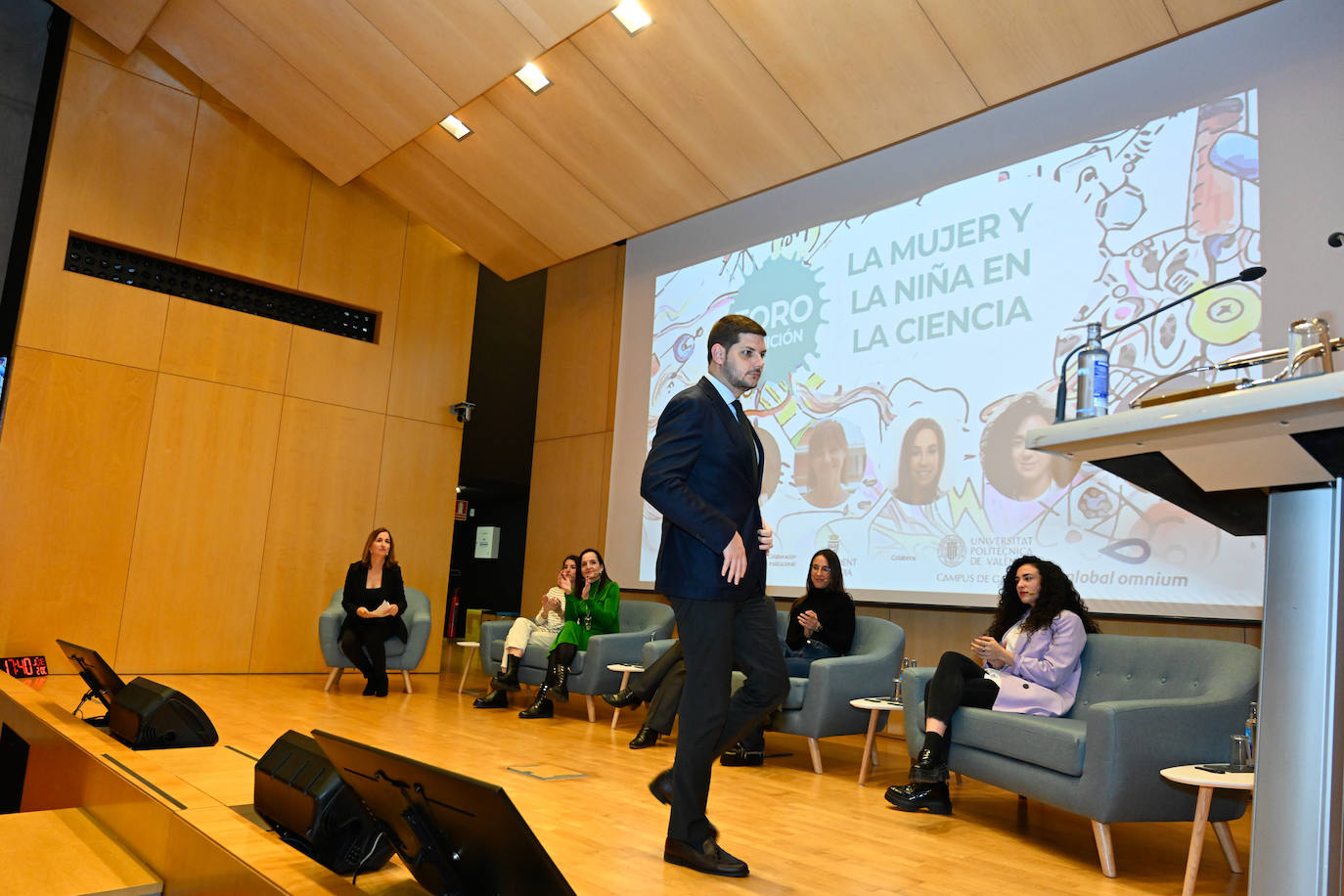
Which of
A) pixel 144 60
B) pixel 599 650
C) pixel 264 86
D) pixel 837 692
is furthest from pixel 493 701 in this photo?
pixel 144 60

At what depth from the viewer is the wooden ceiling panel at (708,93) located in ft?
17.0

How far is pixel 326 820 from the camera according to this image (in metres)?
1.80

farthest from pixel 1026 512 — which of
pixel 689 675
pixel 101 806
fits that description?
pixel 101 806

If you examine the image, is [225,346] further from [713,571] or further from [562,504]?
[713,571]

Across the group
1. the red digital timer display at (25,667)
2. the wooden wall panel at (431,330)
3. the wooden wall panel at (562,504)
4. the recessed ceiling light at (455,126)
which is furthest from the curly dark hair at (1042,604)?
the red digital timer display at (25,667)

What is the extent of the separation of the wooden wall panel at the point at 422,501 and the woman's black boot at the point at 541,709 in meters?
2.40

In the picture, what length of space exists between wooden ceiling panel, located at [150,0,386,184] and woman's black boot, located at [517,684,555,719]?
13.4 ft

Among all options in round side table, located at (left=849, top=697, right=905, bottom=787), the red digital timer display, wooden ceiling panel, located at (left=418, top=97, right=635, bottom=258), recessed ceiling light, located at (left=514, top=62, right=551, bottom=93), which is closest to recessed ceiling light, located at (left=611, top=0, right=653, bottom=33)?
recessed ceiling light, located at (left=514, top=62, right=551, bottom=93)

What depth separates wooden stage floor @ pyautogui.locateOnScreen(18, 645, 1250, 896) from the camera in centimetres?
224

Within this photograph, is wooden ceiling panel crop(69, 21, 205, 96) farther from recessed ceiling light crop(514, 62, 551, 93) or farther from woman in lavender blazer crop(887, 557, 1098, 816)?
woman in lavender blazer crop(887, 557, 1098, 816)

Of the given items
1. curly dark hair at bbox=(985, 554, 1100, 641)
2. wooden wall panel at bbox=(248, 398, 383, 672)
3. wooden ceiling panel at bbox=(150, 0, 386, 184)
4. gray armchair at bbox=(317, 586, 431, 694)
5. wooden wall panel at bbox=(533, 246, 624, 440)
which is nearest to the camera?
curly dark hair at bbox=(985, 554, 1100, 641)

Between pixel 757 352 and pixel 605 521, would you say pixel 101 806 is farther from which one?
pixel 605 521

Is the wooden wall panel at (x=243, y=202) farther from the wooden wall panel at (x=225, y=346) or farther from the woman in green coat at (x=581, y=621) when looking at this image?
the woman in green coat at (x=581, y=621)

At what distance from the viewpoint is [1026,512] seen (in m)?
4.39
